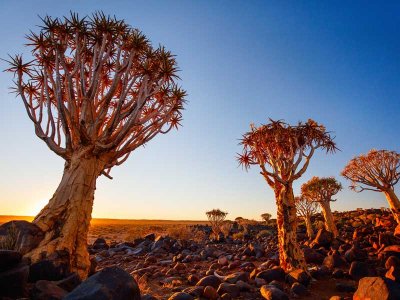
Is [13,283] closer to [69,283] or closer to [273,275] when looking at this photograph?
[69,283]

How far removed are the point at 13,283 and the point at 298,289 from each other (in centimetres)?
578

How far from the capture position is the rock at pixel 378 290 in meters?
4.11

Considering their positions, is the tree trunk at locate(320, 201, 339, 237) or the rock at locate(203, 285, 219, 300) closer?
the rock at locate(203, 285, 219, 300)

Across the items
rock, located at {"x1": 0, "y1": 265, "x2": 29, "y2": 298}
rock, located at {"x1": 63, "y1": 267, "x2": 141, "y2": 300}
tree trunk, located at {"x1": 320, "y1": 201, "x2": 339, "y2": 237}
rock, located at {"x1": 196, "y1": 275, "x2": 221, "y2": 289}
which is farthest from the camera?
tree trunk, located at {"x1": 320, "y1": 201, "x2": 339, "y2": 237}

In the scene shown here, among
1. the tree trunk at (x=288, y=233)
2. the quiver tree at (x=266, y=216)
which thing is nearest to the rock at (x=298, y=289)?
the tree trunk at (x=288, y=233)

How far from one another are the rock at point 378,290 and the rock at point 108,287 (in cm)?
367

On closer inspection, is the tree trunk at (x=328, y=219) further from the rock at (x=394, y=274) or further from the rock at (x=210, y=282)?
the rock at (x=210, y=282)

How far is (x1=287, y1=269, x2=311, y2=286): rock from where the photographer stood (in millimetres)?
6980

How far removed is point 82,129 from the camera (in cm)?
693

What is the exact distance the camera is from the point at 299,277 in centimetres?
703

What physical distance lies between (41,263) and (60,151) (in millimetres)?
3229

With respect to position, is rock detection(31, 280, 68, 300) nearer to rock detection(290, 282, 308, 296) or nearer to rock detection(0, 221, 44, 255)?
rock detection(0, 221, 44, 255)

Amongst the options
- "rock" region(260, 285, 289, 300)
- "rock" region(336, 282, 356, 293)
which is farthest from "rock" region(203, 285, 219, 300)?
"rock" region(336, 282, 356, 293)

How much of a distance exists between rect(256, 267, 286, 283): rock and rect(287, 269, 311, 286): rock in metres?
0.29
